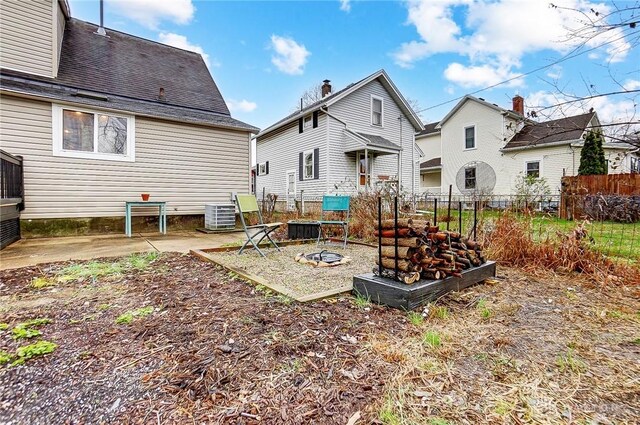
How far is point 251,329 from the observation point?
7.11 ft

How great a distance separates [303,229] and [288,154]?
30.0 feet

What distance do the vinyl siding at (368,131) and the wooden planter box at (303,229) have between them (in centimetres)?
526

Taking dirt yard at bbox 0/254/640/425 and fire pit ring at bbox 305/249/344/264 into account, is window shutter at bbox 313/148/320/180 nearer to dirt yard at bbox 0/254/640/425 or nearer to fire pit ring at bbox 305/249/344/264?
fire pit ring at bbox 305/249/344/264

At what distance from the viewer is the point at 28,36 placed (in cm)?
665

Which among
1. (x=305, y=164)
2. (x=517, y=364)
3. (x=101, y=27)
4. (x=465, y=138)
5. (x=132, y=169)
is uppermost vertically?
(x=101, y=27)

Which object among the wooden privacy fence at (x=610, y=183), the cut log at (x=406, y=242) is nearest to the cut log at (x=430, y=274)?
the cut log at (x=406, y=242)

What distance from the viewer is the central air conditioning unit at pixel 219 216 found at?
26.0ft

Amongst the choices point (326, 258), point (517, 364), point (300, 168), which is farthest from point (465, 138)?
point (517, 364)

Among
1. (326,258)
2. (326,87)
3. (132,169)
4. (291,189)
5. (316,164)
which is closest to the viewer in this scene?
(326,258)

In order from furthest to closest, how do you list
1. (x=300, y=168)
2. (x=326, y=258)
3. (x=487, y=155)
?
1. (x=487, y=155)
2. (x=300, y=168)
3. (x=326, y=258)

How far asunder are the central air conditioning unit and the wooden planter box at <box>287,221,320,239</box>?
212 centimetres

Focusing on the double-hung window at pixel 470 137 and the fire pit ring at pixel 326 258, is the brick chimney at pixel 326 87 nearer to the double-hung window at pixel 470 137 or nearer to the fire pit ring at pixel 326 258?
the double-hung window at pixel 470 137

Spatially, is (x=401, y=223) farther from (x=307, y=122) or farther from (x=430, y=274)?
(x=307, y=122)

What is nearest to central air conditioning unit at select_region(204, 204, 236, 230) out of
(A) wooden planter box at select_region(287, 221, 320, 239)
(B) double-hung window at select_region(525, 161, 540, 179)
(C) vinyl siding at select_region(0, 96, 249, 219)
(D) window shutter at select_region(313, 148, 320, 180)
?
(C) vinyl siding at select_region(0, 96, 249, 219)
